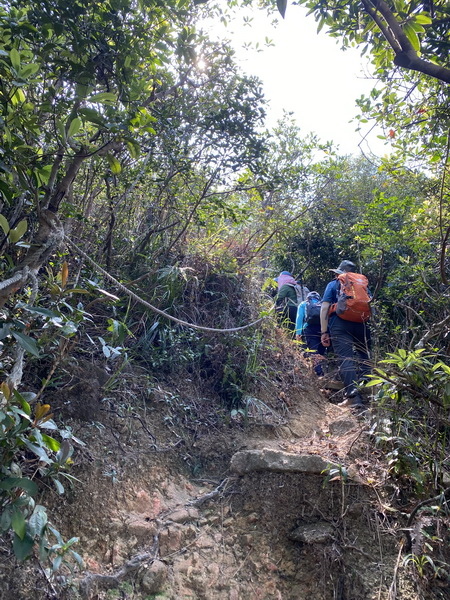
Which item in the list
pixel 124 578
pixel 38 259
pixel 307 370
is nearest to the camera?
pixel 38 259

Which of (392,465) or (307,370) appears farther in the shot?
(307,370)

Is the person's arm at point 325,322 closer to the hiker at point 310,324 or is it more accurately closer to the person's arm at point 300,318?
the hiker at point 310,324

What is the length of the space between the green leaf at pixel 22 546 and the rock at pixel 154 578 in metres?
1.05

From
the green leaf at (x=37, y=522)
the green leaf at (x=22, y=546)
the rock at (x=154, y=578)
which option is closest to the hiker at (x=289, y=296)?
the rock at (x=154, y=578)

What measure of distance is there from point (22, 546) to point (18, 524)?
0.09 metres

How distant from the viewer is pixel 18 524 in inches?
66.5

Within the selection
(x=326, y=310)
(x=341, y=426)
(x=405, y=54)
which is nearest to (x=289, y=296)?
(x=326, y=310)

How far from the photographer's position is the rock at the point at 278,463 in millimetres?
3361

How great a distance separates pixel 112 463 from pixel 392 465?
2015mm

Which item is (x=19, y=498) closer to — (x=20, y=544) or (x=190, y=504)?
(x=20, y=544)

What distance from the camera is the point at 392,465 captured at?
3.29 metres

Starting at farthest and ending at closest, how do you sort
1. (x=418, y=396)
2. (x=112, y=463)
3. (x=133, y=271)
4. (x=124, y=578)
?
(x=133, y=271) → (x=418, y=396) → (x=112, y=463) → (x=124, y=578)

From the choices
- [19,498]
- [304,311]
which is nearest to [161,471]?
[19,498]

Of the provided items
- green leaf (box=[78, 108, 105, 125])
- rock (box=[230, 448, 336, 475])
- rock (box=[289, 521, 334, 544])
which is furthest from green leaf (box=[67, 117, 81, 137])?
rock (box=[289, 521, 334, 544])
